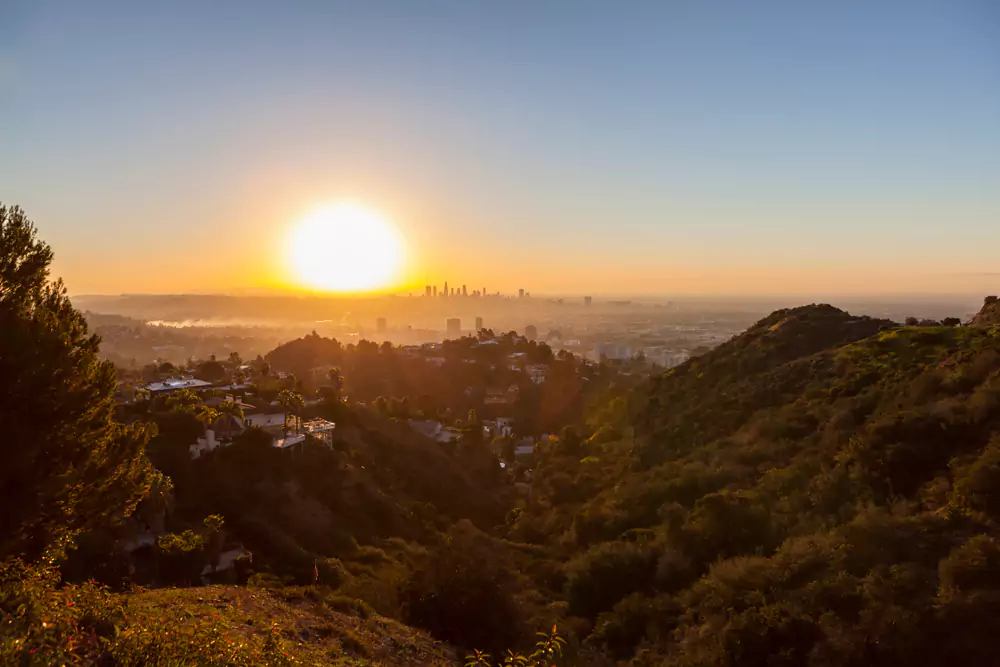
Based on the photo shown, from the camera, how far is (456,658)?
34.6ft

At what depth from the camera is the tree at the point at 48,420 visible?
7215mm

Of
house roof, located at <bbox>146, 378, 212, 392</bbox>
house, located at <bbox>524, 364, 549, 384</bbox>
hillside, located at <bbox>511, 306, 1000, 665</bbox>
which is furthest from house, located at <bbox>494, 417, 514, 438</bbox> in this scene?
house roof, located at <bbox>146, 378, 212, 392</bbox>

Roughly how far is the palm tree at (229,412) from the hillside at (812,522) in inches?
451

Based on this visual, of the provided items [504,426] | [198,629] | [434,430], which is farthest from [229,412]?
[504,426]

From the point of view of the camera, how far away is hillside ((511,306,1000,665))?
8016 millimetres

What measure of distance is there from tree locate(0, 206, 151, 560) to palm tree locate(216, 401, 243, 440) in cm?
1246

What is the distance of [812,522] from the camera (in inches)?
446

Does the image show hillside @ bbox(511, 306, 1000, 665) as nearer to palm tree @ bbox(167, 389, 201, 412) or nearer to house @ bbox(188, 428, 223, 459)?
house @ bbox(188, 428, 223, 459)

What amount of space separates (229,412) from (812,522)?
2062cm

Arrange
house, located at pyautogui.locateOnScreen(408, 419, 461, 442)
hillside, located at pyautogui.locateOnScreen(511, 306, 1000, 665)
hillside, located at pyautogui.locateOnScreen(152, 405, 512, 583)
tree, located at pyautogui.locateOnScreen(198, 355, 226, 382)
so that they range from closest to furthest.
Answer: hillside, located at pyautogui.locateOnScreen(511, 306, 1000, 665) < hillside, located at pyautogui.locateOnScreen(152, 405, 512, 583) < house, located at pyautogui.locateOnScreen(408, 419, 461, 442) < tree, located at pyautogui.locateOnScreen(198, 355, 226, 382)

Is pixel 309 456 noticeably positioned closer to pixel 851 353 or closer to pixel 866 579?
pixel 866 579

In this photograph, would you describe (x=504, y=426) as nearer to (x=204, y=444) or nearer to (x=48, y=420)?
(x=204, y=444)

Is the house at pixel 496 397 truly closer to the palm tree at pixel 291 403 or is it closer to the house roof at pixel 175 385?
the palm tree at pixel 291 403

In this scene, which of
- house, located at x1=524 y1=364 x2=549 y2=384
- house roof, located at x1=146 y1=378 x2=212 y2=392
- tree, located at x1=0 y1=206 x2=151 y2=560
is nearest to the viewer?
tree, located at x1=0 y1=206 x2=151 y2=560
